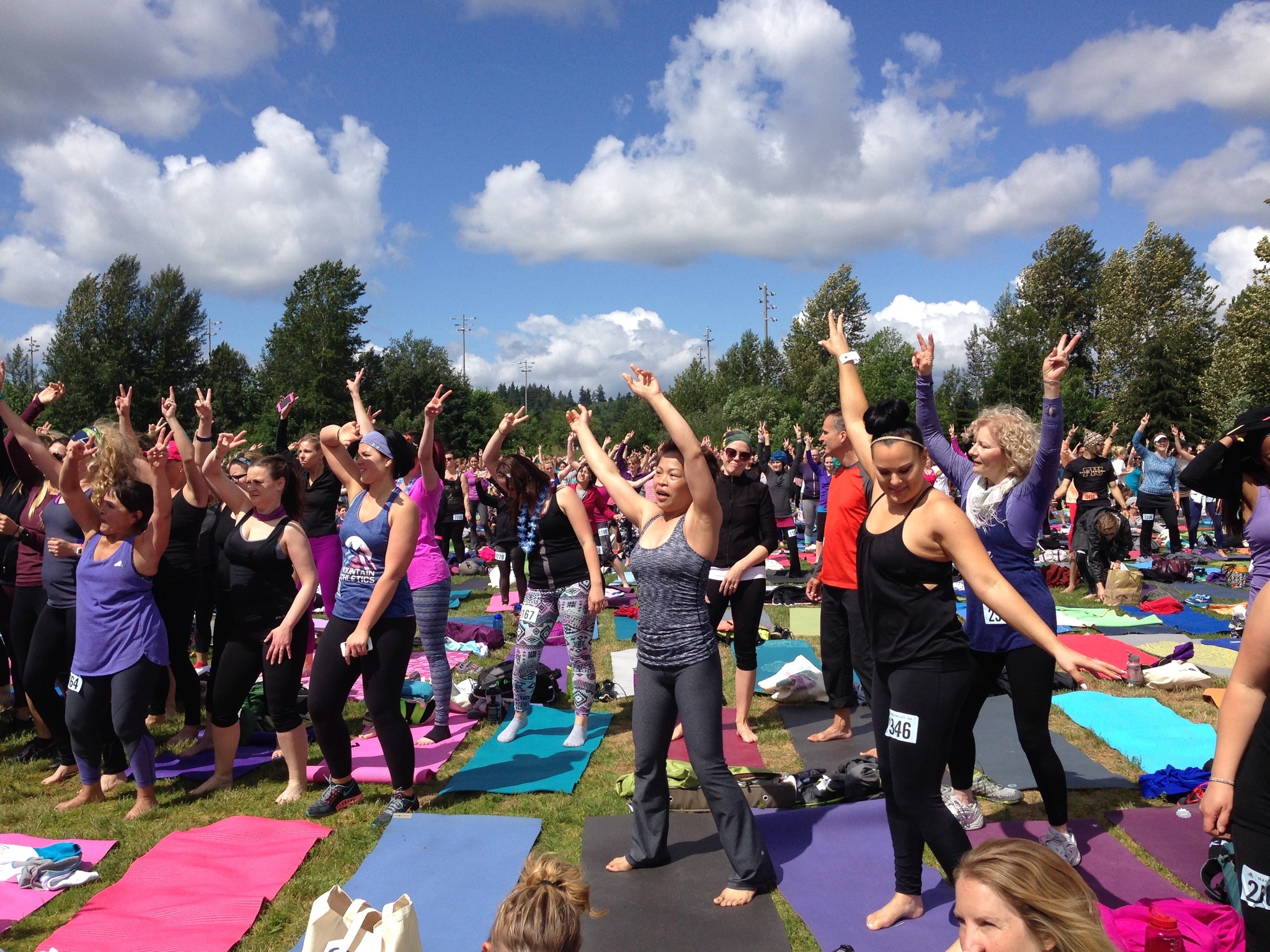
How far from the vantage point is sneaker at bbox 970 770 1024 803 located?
178 inches

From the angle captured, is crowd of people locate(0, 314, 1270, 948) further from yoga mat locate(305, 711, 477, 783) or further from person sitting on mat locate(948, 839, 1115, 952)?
yoga mat locate(305, 711, 477, 783)

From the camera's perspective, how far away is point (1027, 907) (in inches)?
68.4

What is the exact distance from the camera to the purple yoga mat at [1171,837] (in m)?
3.74

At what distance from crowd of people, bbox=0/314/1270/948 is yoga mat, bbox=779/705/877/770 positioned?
0.43 feet

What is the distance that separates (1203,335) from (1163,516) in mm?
31195

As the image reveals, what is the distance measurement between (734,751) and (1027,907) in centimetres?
397

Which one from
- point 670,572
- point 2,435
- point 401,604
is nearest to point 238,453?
point 2,435

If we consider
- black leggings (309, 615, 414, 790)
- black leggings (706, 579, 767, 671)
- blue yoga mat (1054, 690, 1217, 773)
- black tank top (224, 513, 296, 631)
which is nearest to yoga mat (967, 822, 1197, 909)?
blue yoga mat (1054, 690, 1217, 773)

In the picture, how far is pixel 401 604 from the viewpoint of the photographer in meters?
4.36

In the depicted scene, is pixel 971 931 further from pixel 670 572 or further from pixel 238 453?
pixel 238 453

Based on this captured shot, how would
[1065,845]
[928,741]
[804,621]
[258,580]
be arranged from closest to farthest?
[928,741] → [1065,845] → [258,580] → [804,621]

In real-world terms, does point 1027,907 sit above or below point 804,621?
above

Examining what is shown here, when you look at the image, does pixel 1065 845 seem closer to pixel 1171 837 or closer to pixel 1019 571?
pixel 1171 837

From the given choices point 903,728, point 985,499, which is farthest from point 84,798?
point 985,499
